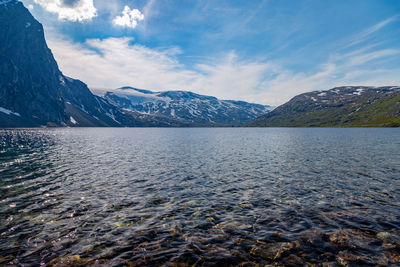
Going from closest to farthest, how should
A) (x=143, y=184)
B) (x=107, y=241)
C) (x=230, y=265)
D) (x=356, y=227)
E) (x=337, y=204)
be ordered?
(x=230, y=265) < (x=107, y=241) < (x=356, y=227) < (x=337, y=204) < (x=143, y=184)

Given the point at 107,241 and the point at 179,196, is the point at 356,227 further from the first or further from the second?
the point at 107,241

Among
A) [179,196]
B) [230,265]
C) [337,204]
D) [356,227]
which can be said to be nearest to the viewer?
[230,265]

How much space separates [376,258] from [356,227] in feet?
13.7

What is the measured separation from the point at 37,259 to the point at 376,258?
66.2 feet

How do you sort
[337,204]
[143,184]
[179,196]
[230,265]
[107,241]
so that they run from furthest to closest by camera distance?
[143,184]
[179,196]
[337,204]
[107,241]
[230,265]

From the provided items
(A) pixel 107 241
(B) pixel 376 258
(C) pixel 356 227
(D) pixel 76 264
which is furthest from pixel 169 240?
(C) pixel 356 227

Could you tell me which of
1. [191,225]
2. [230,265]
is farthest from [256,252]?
[191,225]

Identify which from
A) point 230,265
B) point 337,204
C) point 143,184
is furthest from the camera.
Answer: point 143,184

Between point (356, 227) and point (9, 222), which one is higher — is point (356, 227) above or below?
above

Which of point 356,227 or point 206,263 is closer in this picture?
point 206,263

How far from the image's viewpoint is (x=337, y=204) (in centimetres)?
2147

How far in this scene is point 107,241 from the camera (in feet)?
48.7

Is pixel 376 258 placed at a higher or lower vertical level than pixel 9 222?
higher

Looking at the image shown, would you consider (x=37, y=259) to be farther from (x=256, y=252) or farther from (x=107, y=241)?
(x=256, y=252)
